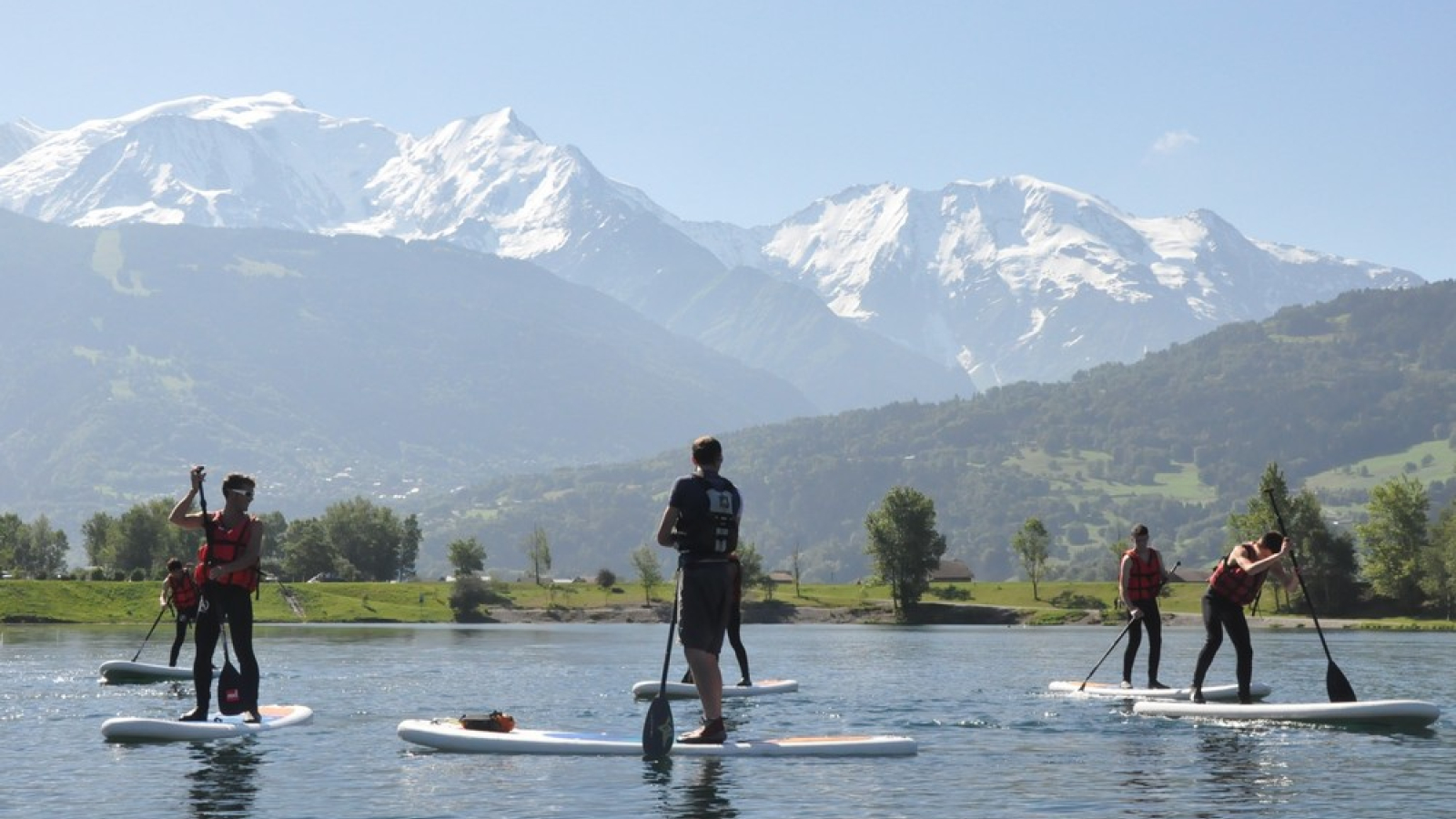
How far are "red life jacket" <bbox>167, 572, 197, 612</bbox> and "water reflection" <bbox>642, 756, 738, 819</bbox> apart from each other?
2607 cm

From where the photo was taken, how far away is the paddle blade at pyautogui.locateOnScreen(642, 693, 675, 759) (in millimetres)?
24719

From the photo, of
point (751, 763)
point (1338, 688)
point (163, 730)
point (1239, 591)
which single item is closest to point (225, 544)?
point (163, 730)

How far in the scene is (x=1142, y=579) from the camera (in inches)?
1516

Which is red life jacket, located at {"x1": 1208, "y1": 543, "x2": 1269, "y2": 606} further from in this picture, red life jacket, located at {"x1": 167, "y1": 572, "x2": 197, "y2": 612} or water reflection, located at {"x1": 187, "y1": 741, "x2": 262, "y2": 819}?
red life jacket, located at {"x1": 167, "y1": 572, "x2": 197, "y2": 612}

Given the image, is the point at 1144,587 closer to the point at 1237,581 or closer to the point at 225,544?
the point at 1237,581

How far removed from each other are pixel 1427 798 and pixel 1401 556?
147232 millimetres

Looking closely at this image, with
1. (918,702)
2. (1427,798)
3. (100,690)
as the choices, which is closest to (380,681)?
(100,690)

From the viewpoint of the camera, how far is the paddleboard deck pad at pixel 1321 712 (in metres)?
30.3

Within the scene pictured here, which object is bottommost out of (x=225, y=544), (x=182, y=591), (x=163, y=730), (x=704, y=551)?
(x=163, y=730)

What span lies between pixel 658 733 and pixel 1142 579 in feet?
57.2

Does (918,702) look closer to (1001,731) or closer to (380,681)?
(1001,731)

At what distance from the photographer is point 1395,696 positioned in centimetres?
3906

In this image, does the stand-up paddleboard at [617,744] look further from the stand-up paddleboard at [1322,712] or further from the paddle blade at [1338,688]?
the paddle blade at [1338,688]

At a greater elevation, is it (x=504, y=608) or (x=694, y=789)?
(x=504, y=608)
